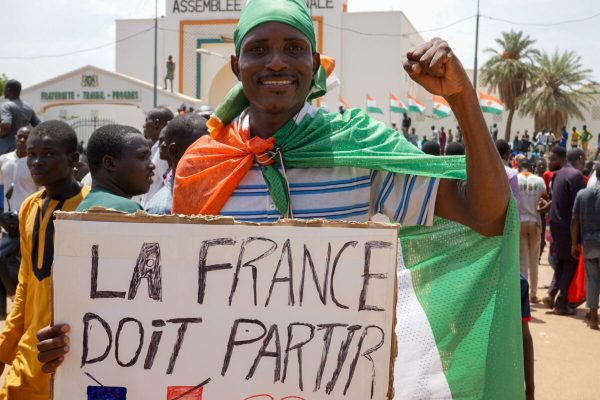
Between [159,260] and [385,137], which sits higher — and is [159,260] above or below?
Result: below

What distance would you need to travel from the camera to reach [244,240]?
1698mm

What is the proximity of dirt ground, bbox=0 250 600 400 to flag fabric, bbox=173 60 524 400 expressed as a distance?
136 inches

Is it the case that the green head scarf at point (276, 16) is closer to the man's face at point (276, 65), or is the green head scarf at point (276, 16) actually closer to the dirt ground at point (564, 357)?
the man's face at point (276, 65)

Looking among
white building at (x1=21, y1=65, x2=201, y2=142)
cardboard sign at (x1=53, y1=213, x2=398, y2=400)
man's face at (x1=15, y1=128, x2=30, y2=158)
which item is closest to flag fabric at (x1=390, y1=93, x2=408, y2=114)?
white building at (x1=21, y1=65, x2=201, y2=142)

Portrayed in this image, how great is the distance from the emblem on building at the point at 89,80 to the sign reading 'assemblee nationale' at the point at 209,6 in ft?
28.0

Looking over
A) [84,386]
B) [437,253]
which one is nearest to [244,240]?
[84,386]

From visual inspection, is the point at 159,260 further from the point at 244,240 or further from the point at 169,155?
the point at 169,155

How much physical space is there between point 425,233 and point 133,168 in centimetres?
145

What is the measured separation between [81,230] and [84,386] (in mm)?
356

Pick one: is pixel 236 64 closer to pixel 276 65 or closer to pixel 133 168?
pixel 276 65

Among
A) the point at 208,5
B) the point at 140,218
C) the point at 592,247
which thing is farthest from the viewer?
the point at 208,5

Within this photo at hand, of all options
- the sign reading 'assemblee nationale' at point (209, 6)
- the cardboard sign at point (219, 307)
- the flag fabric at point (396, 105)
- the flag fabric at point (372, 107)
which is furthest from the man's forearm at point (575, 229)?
the sign reading 'assemblee nationale' at point (209, 6)

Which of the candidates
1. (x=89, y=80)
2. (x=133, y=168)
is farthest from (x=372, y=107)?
(x=133, y=168)

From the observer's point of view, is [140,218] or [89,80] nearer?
[140,218]
